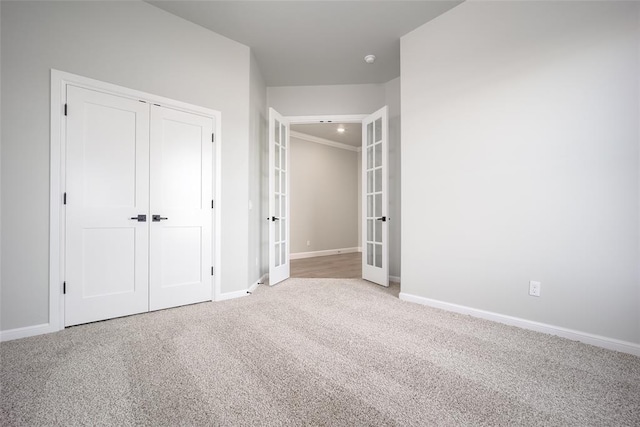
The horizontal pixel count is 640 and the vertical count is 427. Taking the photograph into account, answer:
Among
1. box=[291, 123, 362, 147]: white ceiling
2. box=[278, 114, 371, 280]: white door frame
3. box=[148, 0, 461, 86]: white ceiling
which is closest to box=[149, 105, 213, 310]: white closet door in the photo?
box=[148, 0, 461, 86]: white ceiling

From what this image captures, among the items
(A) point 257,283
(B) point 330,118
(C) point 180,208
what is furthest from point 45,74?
(B) point 330,118

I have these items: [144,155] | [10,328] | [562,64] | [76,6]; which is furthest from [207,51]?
[562,64]

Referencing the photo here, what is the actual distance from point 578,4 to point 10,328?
15.8ft

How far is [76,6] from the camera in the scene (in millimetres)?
2189

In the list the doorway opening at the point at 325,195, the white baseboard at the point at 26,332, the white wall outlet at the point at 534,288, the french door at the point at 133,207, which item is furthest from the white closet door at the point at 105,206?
the white wall outlet at the point at 534,288

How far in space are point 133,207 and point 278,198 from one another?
1870 millimetres

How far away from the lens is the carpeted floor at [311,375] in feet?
3.96

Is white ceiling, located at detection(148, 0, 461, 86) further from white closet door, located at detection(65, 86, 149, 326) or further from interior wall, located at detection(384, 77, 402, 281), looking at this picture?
white closet door, located at detection(65, 86, 149, 326)

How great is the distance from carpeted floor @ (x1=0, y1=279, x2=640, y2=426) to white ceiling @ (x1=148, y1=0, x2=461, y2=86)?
117 inches

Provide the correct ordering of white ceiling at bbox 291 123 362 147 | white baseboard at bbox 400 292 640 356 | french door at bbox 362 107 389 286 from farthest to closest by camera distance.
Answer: white ceiling at bbox 291 123 362 147
french door at bbox 362 107 389 286
white baseboard at bbox 400 292 640 356

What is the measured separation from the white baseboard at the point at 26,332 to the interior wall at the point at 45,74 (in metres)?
0.03

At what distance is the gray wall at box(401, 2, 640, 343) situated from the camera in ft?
5.99

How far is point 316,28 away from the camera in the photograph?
115 inches

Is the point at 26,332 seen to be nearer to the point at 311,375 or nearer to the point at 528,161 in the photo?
the point at 311,375
